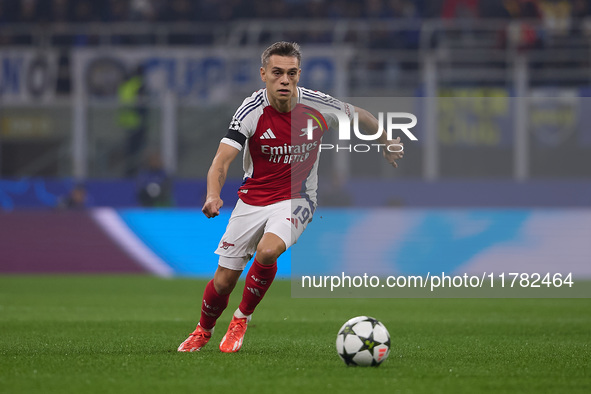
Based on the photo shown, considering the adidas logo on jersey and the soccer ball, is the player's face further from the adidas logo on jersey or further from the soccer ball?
the soccer ball

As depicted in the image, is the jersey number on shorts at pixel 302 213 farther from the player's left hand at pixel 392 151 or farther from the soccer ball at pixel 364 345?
the soccer ball at pixel 364 345

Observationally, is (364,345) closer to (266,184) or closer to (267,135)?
(266,184)

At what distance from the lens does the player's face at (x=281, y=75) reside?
21.3 ft

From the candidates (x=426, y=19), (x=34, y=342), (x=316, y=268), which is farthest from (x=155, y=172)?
(x=34, y=342)

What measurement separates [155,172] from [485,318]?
8.90m

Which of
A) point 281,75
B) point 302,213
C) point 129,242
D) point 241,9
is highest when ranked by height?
point 241,9

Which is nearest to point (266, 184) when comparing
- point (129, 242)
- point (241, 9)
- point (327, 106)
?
point (327, 106)

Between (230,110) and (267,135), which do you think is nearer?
(267,135)

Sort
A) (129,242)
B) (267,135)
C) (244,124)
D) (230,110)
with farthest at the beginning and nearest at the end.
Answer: (230,110)
(129,242)
(267,135)
(244,124)

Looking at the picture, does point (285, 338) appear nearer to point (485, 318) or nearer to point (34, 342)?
point (34, 342)

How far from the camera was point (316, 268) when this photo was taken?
47.1 ft

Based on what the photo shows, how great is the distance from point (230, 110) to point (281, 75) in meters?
12.1

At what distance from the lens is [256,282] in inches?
262

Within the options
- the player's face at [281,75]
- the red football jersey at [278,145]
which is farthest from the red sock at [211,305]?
the player's face at [281,75]
